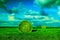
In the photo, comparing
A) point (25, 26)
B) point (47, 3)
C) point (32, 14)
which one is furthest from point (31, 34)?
point (47, 3)

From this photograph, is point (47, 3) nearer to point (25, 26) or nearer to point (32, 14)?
point (32, 14)

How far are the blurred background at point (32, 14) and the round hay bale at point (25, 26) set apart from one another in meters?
0.08

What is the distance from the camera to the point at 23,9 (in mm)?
3648

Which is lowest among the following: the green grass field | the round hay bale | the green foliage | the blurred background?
the green grass field

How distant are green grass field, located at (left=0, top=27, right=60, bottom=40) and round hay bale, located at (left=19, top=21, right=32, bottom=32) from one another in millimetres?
85

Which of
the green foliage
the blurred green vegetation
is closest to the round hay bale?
the blurred green vegetation

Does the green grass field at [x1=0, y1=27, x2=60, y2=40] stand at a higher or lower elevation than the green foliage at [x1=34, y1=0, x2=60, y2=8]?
lower

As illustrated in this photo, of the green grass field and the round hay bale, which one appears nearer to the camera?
the green grass field

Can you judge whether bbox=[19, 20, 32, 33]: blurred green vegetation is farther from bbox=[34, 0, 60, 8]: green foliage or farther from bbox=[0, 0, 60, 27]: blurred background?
bbox=[34, 0, 60, 8]: green foliage

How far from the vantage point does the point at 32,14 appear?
12.0 feet

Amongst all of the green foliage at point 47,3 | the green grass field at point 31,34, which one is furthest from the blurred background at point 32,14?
the green grass field at point 31,34

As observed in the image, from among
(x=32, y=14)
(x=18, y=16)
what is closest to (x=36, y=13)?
(x=32, y=14)

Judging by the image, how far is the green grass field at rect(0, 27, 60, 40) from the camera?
3.43m

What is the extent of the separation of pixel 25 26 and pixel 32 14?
280 millimetres
